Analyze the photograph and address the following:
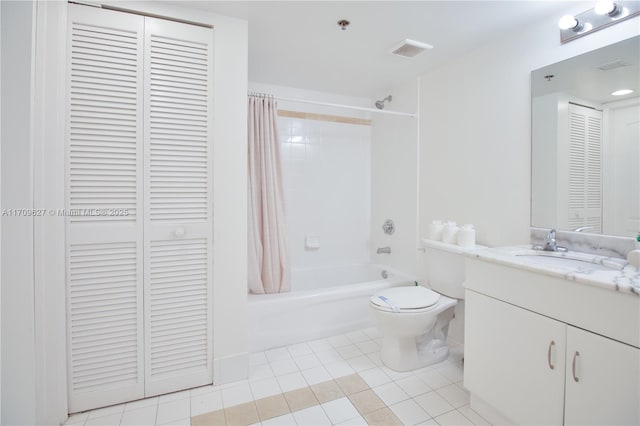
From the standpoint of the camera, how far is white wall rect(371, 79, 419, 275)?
2.67m

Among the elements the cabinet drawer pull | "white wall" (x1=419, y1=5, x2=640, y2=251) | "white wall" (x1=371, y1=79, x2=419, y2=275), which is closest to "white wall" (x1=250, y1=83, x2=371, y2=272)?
"white wall" (x1=371, y1=79, x2=419, y2=275)

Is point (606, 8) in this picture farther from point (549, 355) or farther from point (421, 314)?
point (421, 314)

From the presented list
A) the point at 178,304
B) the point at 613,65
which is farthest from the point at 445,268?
the point at 178,304

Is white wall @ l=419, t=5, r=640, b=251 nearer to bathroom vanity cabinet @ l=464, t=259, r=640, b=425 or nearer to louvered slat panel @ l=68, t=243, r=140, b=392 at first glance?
bathroom vanity cabinet @ l=464, t=259, r=640, b=425

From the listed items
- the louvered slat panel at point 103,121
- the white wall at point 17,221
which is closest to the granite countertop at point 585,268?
the louvered slat panel at point 103,121

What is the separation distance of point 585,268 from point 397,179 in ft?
5.64

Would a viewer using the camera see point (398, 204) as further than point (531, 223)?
Yes

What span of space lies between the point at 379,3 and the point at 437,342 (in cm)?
213

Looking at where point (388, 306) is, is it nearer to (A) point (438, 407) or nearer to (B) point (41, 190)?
(A) point (438, 407)

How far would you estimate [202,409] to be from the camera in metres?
1.53

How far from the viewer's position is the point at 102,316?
5.00ft

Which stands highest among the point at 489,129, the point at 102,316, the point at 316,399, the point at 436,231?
the point at 489,129

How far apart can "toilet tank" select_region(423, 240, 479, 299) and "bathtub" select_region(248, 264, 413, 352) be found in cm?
56

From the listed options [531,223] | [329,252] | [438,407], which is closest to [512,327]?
[438,407]
